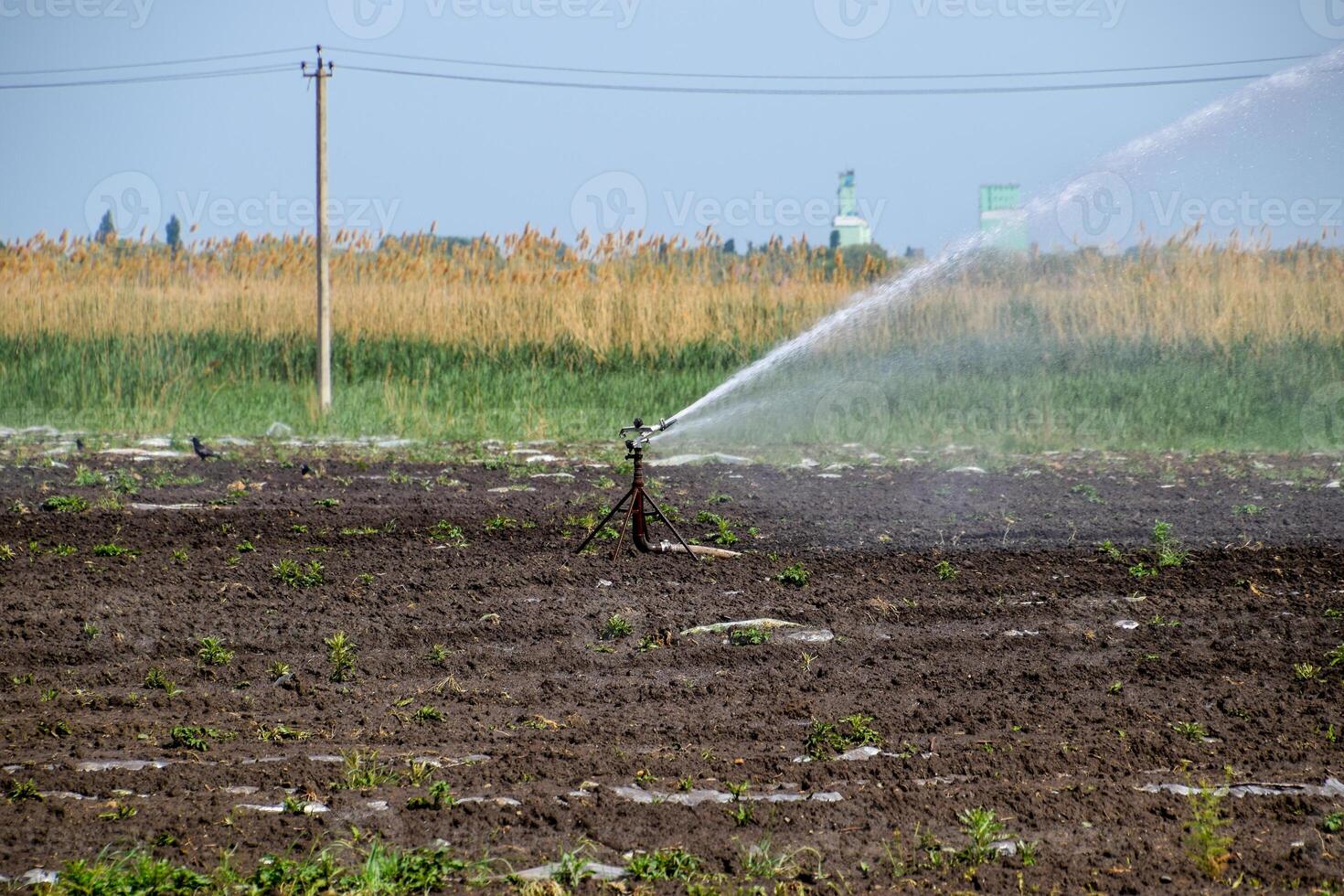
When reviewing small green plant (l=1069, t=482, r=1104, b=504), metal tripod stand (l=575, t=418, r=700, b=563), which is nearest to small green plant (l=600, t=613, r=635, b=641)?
metal tripod stand (l=575, t=418, r=700, b=563)

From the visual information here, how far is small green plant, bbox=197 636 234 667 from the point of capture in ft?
17.9

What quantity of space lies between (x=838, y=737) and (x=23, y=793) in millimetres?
2527

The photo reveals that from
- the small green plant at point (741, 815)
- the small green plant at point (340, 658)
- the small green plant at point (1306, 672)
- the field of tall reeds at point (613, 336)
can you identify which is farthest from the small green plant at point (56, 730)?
the field of tall reeds at point (613, 336)

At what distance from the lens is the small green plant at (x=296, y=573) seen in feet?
22.0

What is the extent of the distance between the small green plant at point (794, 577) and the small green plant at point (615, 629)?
1174 mm

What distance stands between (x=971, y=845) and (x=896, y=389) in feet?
39.4

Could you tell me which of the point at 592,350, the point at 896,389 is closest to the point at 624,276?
the point at 592,350

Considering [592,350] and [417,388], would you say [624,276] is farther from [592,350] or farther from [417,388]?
[417,388]

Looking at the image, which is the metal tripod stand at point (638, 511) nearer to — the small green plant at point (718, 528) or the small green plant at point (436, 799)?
the small green plant at point (718, 528)

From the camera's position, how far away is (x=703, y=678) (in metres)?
5.31

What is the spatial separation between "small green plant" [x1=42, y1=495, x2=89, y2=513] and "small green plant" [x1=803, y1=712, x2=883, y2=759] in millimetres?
5907

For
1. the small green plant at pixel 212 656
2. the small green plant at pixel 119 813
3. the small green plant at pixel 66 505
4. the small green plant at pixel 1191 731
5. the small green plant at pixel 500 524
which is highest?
the small green plant at pixel 66 505

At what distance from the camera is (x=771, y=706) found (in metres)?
4.91

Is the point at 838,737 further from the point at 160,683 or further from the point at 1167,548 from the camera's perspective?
the point at 1167,548
